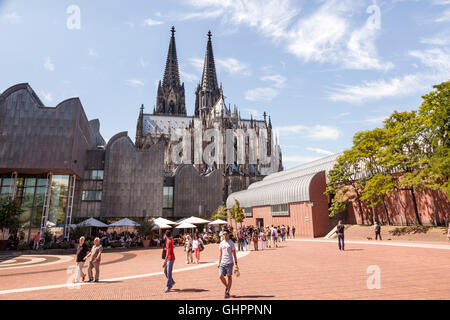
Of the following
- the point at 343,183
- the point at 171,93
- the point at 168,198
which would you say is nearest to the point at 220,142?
the point at 168,198

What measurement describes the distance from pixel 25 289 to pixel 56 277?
89.3 inches

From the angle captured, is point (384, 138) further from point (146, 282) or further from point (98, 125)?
point (98, 125)

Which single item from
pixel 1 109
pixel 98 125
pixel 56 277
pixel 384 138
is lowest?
pixel 56 277

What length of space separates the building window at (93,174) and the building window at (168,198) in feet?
34.8

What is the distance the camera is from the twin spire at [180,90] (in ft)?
329

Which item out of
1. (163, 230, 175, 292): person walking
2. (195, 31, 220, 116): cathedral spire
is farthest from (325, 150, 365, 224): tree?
(195, 31, 220, 116): cathedral spire

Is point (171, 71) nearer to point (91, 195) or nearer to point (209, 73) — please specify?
point (209, 73)

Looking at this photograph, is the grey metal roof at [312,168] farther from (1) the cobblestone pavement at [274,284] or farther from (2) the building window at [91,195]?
(2) the building window at [91,195]

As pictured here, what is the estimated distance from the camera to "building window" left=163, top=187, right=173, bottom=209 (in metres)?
43.6

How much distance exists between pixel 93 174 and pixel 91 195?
10.00 ft

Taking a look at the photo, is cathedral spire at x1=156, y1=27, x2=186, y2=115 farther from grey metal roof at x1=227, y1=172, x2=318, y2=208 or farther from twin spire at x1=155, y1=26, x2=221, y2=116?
grey metal roof at x1=227, y1=172, x2=318, y2=208

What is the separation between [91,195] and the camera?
37.1 meters
